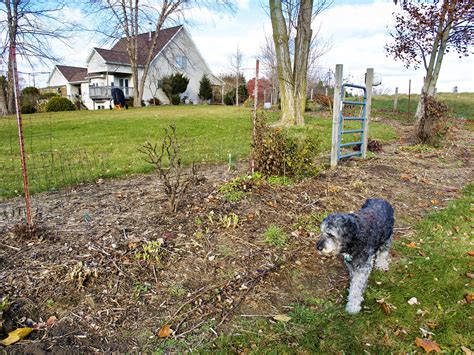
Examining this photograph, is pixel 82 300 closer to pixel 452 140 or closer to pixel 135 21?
pixel 452 140

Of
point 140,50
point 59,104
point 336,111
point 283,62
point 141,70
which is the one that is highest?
point 140,50

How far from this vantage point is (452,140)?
10.8m

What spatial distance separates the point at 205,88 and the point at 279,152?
3254cm

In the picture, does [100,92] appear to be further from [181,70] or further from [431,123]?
[431,123]

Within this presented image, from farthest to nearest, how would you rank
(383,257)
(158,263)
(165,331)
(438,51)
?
(438,51)
(383,257)
(158,263)
(165,331)

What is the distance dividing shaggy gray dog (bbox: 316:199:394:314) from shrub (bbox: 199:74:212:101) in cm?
3460

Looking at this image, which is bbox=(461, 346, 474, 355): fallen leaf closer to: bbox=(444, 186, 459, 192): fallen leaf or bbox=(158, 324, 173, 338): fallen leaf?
bbox=(158, 324, 173, 338): fallen leaf

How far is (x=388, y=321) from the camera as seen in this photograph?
2.48 meters

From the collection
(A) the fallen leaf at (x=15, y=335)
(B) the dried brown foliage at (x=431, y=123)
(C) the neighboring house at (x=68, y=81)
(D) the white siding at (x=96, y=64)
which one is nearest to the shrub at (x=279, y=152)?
(A) the fallen leaf at (x=15, y=335)

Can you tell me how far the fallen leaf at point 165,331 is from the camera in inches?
90.0

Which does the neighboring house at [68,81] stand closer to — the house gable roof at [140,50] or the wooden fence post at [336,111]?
the house gable roof at [140,50]

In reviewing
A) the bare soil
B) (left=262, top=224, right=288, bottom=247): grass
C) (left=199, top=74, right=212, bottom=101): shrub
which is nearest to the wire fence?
the bare soil

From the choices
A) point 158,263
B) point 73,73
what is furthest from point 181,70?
point 158,263

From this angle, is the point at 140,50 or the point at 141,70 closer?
the point at 141,70
